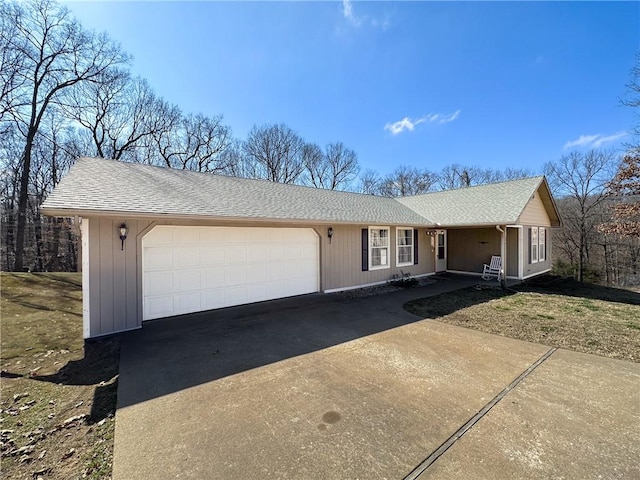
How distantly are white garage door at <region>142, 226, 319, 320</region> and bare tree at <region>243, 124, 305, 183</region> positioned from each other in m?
19.6

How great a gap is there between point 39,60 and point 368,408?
22.4 m

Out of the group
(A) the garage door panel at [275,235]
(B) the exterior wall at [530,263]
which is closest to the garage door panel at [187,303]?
(A) the garage door panel at [275,235]

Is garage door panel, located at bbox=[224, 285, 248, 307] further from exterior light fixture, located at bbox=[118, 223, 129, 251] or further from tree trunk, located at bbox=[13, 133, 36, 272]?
tree trunk, located at bbox=[13, 133, 36, 272]

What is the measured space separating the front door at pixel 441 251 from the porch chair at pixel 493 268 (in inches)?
76.1

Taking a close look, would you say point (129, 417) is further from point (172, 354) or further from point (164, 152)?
point (164, 152)

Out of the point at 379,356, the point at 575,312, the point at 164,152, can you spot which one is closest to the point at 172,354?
the point at 379,356

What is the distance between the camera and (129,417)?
297 cm

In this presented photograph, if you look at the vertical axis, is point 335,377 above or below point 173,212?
below

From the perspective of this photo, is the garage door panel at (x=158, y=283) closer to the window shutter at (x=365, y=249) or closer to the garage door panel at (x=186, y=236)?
the garage door panel at (x=186, y=236)

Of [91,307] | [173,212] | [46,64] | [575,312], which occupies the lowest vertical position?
[575,312]

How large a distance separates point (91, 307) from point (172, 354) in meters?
2.12

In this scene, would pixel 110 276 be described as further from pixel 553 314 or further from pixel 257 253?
pixel 553 314

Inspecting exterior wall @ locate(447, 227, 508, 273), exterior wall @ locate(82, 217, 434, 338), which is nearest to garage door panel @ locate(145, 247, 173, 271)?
exterior wall @ locate(82, 217, 434, 338)

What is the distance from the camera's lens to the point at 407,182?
3219 centimetres
